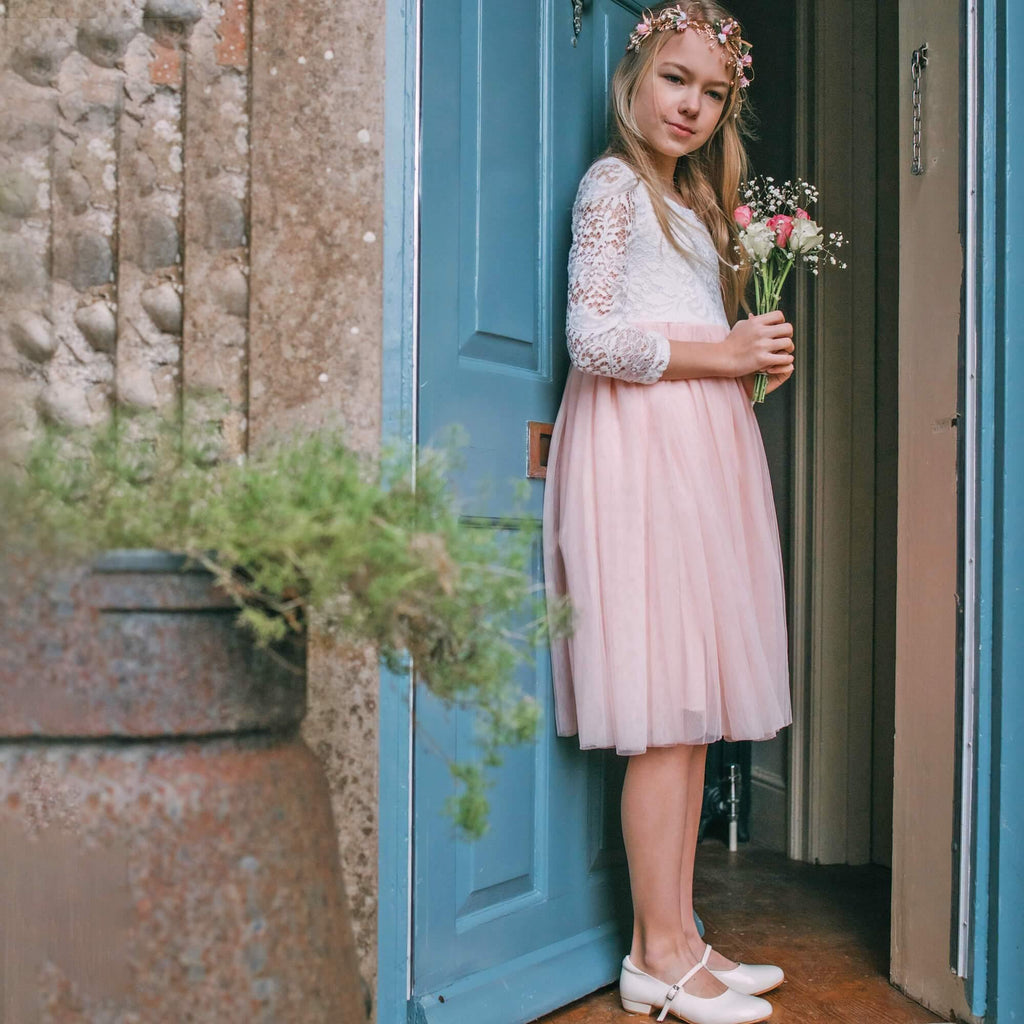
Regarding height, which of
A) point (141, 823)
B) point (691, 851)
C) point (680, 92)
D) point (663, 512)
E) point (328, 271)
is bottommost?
point (691, 851)

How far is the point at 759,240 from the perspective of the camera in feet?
6.18

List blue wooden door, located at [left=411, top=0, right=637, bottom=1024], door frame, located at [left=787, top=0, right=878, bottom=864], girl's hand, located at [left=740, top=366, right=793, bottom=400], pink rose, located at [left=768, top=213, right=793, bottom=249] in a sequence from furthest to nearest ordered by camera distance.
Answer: door frame, located at [left=787, top=0, right=878, bottom=864] → girl's hand, located at [left=740, top=366, right=793, bottom=400] → pink rose, located at [left=768, top=213, right=793, bottom=249] → blue wooden door, located at [left=411, top=0, right=637, bottom=1024]

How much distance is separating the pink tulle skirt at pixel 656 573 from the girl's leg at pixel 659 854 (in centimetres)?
11

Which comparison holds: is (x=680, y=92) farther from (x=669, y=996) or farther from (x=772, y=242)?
(x=669, y=996)

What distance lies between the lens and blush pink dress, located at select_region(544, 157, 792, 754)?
1.76 m

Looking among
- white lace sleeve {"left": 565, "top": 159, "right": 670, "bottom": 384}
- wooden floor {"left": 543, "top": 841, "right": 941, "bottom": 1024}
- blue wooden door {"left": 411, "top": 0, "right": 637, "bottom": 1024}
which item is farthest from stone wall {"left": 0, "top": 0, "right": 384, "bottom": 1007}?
wooden floor {"left": 543, "top": 841, "right": 941, "bottom": 1024}

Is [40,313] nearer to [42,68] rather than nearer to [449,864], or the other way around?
[42,68]

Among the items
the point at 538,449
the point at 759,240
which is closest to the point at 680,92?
the point at 759,240

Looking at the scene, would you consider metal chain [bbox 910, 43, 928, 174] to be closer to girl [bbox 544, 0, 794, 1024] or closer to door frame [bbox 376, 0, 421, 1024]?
girl [bbox 544, 0, 794, 1024]

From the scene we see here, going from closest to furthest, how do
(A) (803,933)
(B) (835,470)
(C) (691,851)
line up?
(C) (691,851)
(A) (803,933)
(B) (835,470)

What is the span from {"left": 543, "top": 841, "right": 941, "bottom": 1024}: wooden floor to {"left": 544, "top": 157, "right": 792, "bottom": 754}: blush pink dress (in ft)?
1.82

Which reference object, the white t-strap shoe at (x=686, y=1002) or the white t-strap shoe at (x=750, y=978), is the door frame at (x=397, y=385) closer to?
the white t-strap shoe at (x=686, y=1002)

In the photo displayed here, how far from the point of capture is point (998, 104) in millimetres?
1759

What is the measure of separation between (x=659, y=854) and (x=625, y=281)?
1038 millimetres
